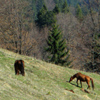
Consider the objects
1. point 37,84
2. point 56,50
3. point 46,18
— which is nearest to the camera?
point 37,84

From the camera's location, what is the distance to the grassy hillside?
9360 millimetres

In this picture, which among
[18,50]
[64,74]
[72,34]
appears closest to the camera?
[64,74]

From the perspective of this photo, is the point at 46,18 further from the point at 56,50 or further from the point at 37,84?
the point at 37,84

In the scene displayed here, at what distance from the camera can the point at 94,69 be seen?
38.2 m

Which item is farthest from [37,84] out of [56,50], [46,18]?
[46,18]

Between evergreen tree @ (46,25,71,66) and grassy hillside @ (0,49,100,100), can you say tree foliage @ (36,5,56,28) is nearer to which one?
evergreen tree @ (46,25,71,66)

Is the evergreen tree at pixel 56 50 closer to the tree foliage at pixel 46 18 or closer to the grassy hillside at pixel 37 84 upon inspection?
the grassy hillside at pixel 37 84

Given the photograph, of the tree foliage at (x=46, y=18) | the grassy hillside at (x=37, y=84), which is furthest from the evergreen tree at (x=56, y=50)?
the tree foliage at (x=46, y=18)

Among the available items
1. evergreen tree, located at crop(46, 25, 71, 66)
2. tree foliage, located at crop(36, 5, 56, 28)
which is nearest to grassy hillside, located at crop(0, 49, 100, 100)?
evergreen tree, located at crop(46, 25, 71, 66)

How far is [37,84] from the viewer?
12.3 metres

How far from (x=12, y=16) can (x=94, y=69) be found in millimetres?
17224

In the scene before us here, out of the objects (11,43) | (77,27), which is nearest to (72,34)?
(77,27)

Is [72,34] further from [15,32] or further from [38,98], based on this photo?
[38,98]

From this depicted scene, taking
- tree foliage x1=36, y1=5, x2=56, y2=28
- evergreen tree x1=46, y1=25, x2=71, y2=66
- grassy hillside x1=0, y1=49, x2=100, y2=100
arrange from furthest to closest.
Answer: tree foliage x1=36, y1=5, x2=56, y2=28, evergreen tree x1=46, y1=25, x2=71, y2=66, grassy hillside x1=0, y1=49, x2=100, y2=100
